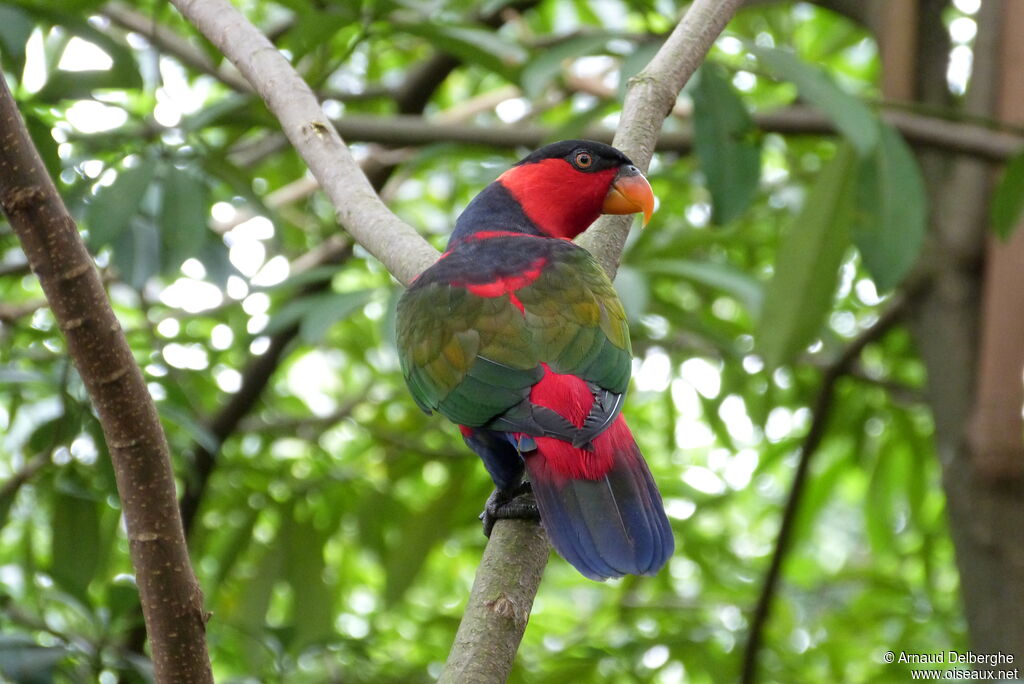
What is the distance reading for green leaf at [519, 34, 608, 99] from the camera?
257 centimetres

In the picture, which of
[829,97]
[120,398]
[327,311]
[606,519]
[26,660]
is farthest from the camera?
[327,311]

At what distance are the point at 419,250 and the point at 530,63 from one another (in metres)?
0.95

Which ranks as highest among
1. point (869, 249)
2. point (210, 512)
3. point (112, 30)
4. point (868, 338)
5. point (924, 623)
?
point (112, 30)

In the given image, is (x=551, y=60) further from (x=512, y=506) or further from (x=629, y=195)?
(x=512, y=506)

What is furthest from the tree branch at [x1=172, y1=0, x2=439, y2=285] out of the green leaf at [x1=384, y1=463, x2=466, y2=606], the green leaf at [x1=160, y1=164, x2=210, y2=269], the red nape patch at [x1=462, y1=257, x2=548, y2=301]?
the green leaf at [x1=384, y1=463, x2=466, y2=606]

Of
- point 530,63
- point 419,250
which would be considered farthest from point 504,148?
point 419,250

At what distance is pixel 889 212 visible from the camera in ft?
8.73

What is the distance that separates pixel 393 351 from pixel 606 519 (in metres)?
1.34

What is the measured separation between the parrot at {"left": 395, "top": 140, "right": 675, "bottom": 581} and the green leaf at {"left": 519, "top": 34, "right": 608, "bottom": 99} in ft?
1.35

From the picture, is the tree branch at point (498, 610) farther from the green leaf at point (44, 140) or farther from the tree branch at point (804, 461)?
the tree branch at point (804, 461)

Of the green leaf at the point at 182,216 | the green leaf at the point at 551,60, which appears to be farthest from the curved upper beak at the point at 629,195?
the green leaf at the point at 182,216

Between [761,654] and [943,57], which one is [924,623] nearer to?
[761,654]

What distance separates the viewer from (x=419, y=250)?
1955 millimetres

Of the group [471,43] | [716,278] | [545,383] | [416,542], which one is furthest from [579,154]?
[416,542]
